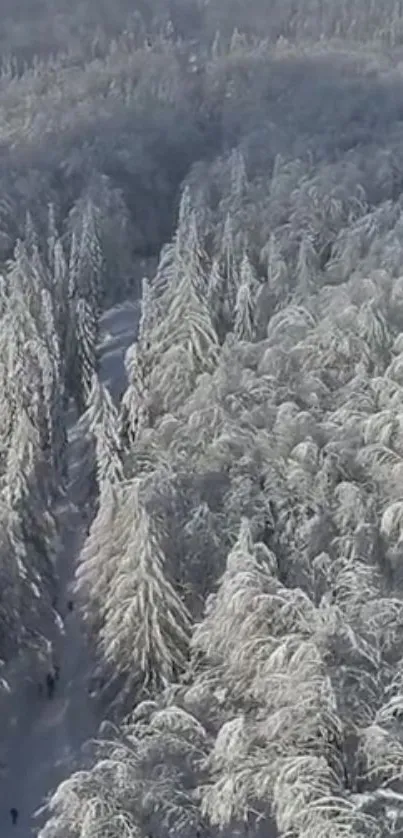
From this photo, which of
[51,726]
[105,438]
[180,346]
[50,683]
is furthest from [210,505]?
[180,346]

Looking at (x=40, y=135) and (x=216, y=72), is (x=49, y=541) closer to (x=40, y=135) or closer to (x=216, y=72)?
(x=40, y=135)

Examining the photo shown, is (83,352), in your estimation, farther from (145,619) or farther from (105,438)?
(145,619)

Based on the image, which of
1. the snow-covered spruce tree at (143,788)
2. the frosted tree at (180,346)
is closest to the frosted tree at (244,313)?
the frosted tree at (180,346)

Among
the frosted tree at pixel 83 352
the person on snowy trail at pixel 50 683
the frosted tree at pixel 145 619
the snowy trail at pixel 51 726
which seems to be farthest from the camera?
the frosted tree at pixel 83 352

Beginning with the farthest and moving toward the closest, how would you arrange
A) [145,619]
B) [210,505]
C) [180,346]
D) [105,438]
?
[180,346] → [105,438] → [210,505] → [145,619]

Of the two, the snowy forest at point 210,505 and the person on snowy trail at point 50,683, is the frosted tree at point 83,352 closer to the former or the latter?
the snowy forest at point 210,505

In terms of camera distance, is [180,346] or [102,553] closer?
[102,553]

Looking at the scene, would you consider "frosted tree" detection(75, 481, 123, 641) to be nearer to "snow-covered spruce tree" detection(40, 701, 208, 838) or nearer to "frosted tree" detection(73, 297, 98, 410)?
"snow-covered spruce tree" detection(40, 701, 208, 838)
